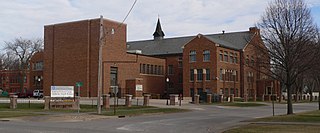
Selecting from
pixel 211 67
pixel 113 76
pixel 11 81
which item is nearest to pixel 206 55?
pixel 211 67

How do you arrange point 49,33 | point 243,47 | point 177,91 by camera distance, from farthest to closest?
point 177,91 < point 243,47 < point 49,33

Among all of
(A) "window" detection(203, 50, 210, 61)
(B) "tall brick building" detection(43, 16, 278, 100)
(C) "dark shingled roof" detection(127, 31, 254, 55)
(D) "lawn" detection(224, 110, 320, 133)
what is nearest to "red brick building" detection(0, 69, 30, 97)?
(C) "dark shingled roof" detection(127, 31, 254, 55)

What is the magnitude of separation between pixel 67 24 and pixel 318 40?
4402 centimetres

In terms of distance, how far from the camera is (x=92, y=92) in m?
63.2

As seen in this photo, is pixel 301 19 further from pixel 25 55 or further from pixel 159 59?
pixel 25 55

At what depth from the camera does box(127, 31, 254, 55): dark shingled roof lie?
7956 cm

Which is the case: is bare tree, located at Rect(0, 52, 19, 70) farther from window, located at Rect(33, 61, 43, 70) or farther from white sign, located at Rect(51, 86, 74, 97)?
white sign, located at Rect(51, 86, 74, 97)

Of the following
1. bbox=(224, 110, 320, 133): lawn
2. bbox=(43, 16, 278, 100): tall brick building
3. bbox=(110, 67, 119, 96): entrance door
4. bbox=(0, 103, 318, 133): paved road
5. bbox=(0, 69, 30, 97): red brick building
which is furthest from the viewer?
bbox=(0, 69, 30, 97): red brick building

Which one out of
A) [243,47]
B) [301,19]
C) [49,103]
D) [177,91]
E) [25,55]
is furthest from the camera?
[25,55]

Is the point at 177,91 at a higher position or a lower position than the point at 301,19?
lower

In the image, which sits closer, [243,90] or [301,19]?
[301,19]

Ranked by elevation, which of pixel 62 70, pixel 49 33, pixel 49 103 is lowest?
pixel 49 103

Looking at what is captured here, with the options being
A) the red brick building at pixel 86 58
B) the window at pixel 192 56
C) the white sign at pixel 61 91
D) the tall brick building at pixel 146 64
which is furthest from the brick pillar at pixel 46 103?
the window at pixel 192 56

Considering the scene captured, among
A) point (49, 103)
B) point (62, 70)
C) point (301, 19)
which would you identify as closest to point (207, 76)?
point (62, 70)
